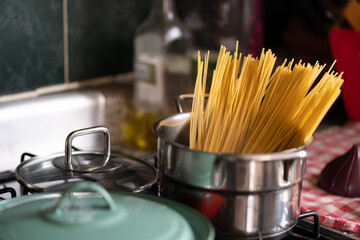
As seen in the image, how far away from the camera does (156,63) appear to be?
4.33ft

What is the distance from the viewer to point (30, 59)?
124 centimetres

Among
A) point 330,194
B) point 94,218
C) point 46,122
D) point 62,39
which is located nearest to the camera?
point 94,218

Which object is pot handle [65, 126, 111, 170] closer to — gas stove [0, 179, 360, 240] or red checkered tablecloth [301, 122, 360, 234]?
gas stove [0, 179, 360, 240]

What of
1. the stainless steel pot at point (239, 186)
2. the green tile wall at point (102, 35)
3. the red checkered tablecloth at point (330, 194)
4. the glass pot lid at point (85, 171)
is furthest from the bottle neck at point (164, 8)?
the stainless steel pot at point (239, 186)

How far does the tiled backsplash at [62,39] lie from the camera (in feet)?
3.91

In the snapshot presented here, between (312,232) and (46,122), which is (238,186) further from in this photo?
(46,122)

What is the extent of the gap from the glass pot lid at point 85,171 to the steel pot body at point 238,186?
0.26ft

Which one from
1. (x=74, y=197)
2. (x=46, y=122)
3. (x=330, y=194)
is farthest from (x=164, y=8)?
(x=74, y=197)

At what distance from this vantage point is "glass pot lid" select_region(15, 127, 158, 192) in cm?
71

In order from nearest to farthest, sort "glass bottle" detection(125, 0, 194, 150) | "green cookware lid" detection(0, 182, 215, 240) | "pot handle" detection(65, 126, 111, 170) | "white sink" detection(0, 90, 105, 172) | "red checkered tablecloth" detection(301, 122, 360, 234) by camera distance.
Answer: "green cookware lid" detection(0, 182, 215, 240) → "pot handle" detection(65, 126, 111, 170) → "red checkered tablecloth" detection(301, 122, 360, 234) → "white sink" detection(0, 90, 105, 172) → "glass bottle" detection(125, 0, 194, 150)

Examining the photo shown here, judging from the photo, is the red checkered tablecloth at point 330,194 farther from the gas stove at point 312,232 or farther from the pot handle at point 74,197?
the pot handle at point 74,197

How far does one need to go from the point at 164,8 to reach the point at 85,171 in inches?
27.3

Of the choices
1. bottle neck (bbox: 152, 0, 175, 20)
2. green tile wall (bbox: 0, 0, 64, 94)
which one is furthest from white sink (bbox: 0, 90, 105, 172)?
bottle neck (bbox: 152, 0, 175, 20)

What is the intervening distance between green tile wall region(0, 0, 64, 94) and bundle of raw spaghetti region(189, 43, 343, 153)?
1.98ft
